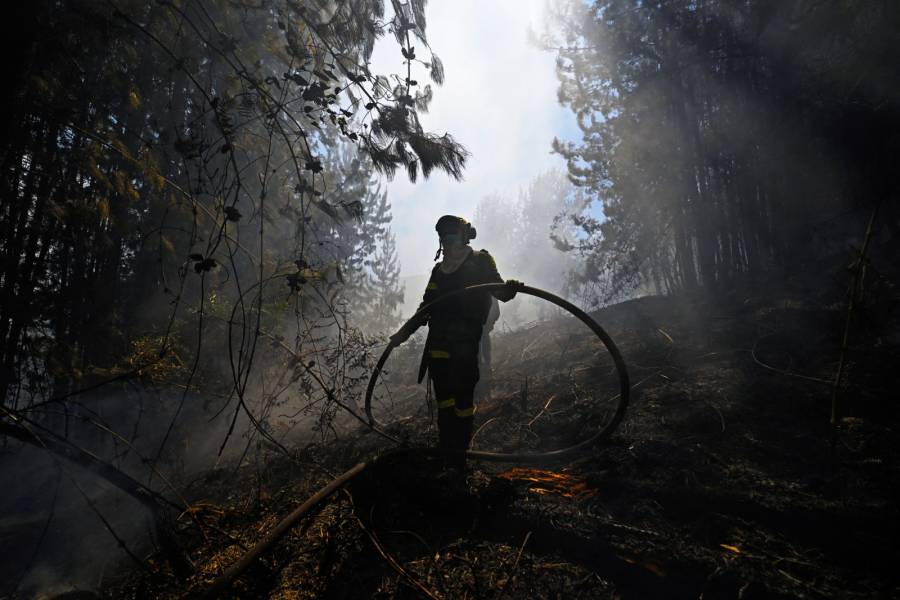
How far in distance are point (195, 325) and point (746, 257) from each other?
10927 mm

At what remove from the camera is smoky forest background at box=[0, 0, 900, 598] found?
2.71 meters

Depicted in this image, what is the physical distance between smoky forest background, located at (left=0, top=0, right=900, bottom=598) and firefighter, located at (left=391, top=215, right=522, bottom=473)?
0.61 meters

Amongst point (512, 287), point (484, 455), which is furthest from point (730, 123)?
point (484, 455)

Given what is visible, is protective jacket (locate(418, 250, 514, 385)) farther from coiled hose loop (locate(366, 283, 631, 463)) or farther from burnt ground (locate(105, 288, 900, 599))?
burnt ground (locate(105, 288, 900, 599))

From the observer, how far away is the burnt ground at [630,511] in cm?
183

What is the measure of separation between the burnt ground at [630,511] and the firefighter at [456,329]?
46 cm

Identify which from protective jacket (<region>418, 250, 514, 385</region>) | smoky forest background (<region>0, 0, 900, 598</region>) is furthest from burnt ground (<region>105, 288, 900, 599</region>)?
protective jacket (<region>418, 250, 514, 385</region>)

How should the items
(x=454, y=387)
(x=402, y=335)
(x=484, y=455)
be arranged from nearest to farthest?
(x=484, y=455)
(x=454, y=387)
(x=402, y=335)

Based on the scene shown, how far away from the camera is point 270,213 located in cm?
847

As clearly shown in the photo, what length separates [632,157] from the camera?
35.1ft

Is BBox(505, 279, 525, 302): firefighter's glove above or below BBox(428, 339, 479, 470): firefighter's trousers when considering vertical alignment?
above

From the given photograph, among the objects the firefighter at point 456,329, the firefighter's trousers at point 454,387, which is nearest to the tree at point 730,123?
the firefighter at point 456,329

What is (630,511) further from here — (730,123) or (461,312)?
(730,123)

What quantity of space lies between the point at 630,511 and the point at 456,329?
5.77ft
